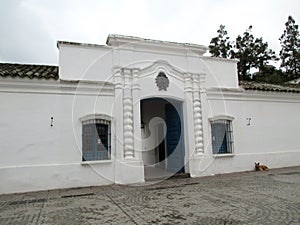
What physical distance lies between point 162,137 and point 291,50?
859 inches

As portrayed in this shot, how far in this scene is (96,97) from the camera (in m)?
8.85

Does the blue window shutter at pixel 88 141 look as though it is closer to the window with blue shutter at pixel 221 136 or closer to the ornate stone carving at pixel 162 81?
the ornate stone carving at pixel 162 81

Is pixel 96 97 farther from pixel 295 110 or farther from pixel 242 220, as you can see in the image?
pixel 295 110

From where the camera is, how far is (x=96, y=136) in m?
8.81

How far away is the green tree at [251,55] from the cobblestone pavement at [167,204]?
776 inches

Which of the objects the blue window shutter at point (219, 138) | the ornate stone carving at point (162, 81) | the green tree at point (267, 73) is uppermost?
the green tree at point (267, 73)

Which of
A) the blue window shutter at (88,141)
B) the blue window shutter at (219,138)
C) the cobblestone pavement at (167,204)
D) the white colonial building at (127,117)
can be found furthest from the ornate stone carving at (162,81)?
the cobblestone pavement at (167,204)

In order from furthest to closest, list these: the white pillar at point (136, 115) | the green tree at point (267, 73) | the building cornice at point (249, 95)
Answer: the green tree at point (267, 73) → the building cornice at point (249, 95) → the white pillar at point (136, 115)

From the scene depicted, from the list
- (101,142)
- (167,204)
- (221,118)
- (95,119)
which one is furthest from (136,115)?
(167,204)

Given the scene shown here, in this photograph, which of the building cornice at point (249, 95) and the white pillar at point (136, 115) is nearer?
the white pillar at point (136, 115)

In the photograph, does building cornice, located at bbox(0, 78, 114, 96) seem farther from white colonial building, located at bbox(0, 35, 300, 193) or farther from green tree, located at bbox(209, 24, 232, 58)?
green tree, located at bbox(209, 24, 232, 58)

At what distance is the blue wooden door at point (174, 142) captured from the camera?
10.2m

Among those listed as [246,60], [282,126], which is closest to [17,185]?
[282,126]

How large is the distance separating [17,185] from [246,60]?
24263mm
